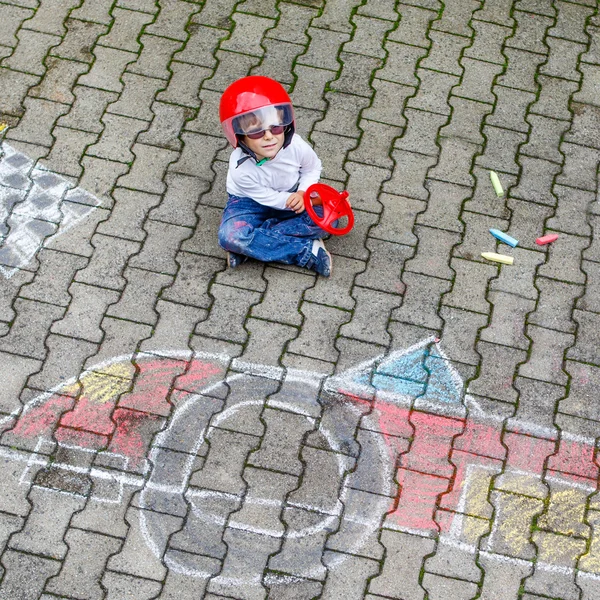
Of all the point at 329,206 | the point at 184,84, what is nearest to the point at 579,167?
the point at 329,206

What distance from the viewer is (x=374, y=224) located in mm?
5355

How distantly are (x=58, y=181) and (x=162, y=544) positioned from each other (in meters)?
2.22

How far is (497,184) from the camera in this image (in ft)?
18.2

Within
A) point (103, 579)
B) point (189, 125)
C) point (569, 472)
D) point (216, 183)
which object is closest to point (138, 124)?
point (189, 125)

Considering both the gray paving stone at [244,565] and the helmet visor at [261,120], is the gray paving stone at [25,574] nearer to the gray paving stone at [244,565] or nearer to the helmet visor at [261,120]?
the gray paving stone at [244,565]

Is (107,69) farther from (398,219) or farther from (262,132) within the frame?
(398,219)

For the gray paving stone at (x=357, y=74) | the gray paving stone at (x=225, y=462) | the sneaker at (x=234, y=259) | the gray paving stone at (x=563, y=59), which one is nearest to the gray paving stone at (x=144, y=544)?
the gray paving stone at (x=225, y=462)

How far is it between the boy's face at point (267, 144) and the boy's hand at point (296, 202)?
0.25 m

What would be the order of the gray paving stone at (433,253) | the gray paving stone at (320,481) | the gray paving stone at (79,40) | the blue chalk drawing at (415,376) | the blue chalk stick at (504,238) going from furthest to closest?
the gray paving stone at (79,40) → the blue chalk stick at (504,238) → the gray paving stone at (433,253) → the blue chalk drawing at (415,376) → the gray paving stone at (320,481)

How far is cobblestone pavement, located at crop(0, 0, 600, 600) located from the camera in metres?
4.25

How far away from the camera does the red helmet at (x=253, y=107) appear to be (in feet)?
15.5

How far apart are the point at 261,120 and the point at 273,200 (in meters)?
0.47

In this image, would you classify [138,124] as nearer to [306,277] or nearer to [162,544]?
[306,277]

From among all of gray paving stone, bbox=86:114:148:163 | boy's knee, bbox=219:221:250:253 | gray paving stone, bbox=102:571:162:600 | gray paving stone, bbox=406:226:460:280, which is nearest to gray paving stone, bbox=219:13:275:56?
gray paving stone, bbox=86:114:148:163
